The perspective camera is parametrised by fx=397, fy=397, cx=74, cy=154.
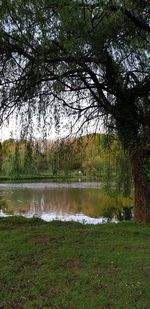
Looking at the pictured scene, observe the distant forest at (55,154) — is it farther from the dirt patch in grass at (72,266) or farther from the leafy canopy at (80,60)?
the dirt patch in grass at (72,266)

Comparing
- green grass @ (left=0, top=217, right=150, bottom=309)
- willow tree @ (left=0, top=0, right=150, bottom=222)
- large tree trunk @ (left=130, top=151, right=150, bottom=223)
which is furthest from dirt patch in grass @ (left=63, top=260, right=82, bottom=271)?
large tree trunk @ (left=130, top=151, right=150, bottom=223)

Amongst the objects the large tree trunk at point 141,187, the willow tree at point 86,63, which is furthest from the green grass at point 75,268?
the willow tree at point 86,63

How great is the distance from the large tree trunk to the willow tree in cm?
2

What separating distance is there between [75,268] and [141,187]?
333 centimetres

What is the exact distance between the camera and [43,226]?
7.10 meters

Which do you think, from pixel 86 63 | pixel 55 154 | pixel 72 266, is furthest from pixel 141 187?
pixel 72 266

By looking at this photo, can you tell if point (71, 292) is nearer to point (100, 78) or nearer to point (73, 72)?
point (73, 72)

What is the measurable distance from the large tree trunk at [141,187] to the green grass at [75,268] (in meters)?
0.82

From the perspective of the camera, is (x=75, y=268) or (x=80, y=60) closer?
(x=75, y=268)

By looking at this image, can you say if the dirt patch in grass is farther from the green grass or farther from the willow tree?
the willow tree

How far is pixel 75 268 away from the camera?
14.8ft

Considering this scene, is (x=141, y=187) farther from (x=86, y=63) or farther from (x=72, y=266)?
(x=72, y=266)

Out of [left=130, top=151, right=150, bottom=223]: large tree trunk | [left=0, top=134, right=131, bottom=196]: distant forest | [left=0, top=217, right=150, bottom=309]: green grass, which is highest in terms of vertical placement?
[left=0, top=134, right=131, bottom=196]: distant forest

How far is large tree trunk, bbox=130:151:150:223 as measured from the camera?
7490mm
